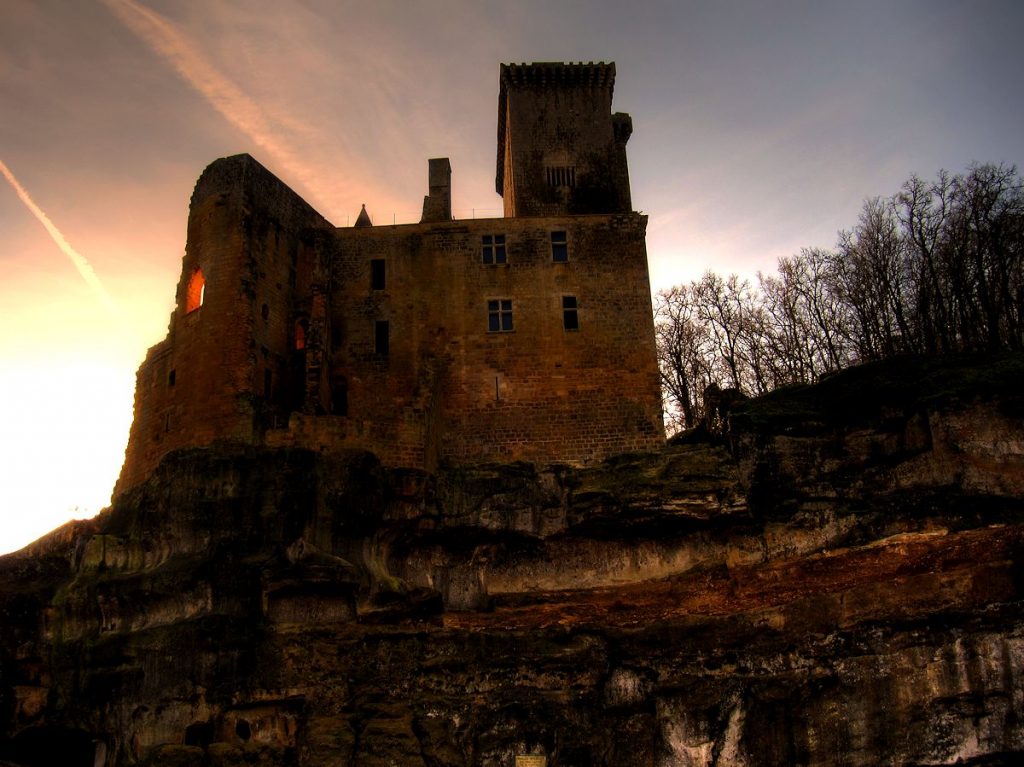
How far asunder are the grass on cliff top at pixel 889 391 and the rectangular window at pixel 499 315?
8.36m

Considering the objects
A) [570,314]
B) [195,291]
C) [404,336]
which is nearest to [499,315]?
[570,314]

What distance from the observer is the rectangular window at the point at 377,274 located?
32.1 meters

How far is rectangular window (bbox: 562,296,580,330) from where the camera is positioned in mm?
31406

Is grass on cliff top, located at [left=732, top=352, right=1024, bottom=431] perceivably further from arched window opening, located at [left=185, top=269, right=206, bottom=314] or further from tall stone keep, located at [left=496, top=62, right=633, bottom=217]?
arched window opening, located at [left=185, top=269, right=206, bottom=314]

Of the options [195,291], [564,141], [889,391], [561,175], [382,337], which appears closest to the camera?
[889,391]

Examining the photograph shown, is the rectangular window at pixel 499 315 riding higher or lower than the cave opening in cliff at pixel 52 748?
higher

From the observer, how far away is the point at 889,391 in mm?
25438

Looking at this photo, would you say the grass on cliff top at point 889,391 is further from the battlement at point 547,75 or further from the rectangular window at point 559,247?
the battlement at point 547,75

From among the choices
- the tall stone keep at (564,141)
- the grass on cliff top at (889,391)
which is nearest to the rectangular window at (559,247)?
the tall stone keep at (564,141)

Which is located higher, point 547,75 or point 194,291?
point 547,75

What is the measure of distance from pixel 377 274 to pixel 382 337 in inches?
93.0

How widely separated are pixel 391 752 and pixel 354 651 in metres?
2.78

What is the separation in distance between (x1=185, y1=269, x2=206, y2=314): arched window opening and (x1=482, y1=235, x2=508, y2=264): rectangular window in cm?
920

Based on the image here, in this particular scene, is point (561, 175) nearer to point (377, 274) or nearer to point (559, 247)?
point (559, 247)
